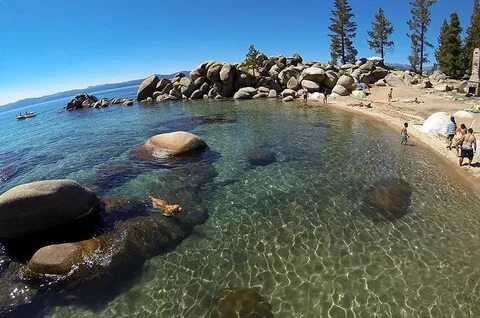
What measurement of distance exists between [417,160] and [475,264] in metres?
12.1

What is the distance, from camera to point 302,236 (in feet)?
44.1

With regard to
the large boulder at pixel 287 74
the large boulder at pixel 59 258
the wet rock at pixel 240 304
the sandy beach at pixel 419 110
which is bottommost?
the sandy beach at pixel 419 110

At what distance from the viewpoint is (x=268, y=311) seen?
9758 millimetres

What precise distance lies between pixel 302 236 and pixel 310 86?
45.4 m

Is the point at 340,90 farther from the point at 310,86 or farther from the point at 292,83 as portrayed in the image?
the point at 292,83

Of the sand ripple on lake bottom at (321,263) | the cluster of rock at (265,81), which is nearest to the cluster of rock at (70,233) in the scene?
the sand ripple on lake bottom at (321,263)

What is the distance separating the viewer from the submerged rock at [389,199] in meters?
15.0

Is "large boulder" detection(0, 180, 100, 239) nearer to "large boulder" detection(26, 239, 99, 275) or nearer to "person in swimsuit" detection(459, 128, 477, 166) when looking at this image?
"large boulder" detection(26, 239, 99, 275)

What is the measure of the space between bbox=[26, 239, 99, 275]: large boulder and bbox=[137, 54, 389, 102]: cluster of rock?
44073mm

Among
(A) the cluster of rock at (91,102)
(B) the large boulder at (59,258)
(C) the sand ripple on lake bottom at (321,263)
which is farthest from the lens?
(A) the cluster of rock at (91,102)

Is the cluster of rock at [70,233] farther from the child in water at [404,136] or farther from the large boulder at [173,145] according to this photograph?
the child in water at [404,136]

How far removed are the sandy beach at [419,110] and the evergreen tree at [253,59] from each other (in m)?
19.9

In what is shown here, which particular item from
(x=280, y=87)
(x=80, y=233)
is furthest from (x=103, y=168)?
(x=280, y=87)

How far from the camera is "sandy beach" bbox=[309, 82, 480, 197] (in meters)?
20.3
